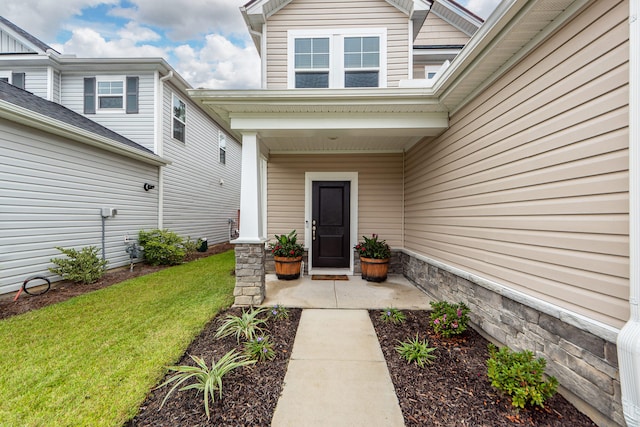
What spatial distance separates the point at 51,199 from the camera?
446 cm

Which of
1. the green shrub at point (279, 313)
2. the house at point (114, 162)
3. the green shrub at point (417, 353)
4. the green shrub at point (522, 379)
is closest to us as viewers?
the green shrub at point (522, 379)

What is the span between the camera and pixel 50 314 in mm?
3217

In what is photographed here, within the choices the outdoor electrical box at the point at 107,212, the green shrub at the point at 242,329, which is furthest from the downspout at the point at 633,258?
the outdoor electrical box at the point at 107,212

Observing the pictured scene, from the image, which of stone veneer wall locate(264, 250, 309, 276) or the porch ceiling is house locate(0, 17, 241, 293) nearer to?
stone veneer wall locate(264, 250, 309, 276)

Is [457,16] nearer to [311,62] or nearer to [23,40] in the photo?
[311,62]

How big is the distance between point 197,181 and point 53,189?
14.8ft

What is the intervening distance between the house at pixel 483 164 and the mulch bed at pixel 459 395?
0.23 metres

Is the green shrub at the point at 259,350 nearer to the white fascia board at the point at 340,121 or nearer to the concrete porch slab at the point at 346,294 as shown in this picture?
the concrete porch slab at the point at 346,294

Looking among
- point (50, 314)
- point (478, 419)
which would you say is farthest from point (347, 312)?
point (50, 314)

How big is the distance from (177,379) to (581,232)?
122 inches

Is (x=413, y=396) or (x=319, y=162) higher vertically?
(x=319, y=162)

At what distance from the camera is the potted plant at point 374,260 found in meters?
4.79

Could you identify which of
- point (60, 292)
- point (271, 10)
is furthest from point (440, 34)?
point (60, 292)

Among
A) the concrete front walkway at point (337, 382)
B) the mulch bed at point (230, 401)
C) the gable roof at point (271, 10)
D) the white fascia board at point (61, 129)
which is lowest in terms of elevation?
the concrete front walkway at point (337, 382)
